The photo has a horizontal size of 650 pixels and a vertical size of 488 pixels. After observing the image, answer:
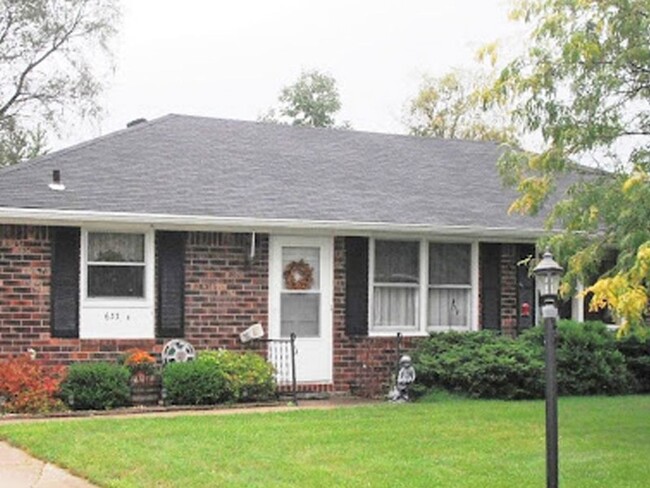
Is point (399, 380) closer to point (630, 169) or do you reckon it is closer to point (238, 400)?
point (238, 400)

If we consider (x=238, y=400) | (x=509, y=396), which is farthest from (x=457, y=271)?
(x=238, y=400)

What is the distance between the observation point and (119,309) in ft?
47.0

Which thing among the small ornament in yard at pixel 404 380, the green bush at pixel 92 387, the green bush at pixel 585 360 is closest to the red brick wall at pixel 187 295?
the green bush at pixel 92 387

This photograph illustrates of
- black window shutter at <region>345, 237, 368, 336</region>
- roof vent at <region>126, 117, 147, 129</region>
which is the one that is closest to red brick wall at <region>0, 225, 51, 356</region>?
black window shutter at <region>345, 237, 368, 336</region>

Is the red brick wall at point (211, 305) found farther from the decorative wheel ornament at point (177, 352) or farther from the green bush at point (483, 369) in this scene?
the green bush at point (483, 369)

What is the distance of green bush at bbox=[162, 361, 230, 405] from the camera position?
1370 centimetres

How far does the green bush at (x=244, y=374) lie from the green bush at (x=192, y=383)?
0.56ft

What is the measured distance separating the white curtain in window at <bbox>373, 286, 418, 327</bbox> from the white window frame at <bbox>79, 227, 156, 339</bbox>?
11.1ft

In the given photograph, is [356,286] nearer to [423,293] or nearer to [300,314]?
[300,314]

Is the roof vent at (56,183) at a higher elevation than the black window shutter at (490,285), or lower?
higher

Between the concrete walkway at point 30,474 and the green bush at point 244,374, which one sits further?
the green bush at point 244,374

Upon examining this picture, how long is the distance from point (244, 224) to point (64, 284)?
243cm

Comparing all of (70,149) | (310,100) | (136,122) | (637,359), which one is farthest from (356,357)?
(310,100)

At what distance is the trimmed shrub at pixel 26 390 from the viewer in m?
12.9
